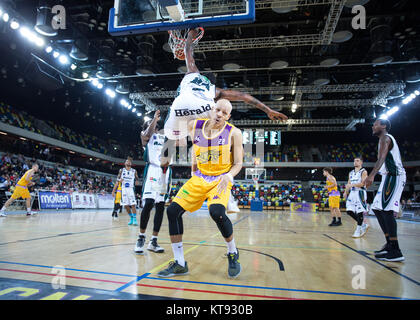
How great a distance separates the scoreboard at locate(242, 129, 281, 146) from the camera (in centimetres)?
2317

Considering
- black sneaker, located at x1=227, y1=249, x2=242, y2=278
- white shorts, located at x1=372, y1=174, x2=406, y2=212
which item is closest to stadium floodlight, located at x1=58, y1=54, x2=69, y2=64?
black sneaker, located at x1=227, y1=249, x2=242, y2=278

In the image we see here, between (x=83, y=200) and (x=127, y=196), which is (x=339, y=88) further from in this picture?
(x=83, y=200)

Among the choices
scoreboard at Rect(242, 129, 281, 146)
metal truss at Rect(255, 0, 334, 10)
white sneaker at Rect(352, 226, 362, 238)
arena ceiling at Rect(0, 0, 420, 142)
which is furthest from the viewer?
scoreboard at Rect(242, 129, 281, 146)

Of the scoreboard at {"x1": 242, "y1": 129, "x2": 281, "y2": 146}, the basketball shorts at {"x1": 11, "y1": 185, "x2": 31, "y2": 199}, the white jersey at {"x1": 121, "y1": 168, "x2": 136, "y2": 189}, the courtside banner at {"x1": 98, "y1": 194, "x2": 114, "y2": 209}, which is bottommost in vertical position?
the courtside banner at {"x1": 98, "y1": 194, "x2": 114, "y2": 209}

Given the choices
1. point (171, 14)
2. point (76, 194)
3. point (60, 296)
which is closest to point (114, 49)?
point (76, 194)

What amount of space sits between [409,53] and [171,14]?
529 inches

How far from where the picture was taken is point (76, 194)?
1483 centimetres

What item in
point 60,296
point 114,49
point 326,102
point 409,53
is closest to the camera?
point 60,296

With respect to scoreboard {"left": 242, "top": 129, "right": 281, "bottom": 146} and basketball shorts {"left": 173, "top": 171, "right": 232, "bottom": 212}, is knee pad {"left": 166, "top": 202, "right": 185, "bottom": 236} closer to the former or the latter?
basketball shorts {"left": 173, "top": 171, "right": 232, "bottom": 212}

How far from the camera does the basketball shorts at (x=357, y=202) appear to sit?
21.4ft

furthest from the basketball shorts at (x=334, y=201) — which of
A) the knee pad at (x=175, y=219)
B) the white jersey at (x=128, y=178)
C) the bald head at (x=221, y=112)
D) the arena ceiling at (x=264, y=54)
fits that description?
the knee pad at (x=175, y=219)

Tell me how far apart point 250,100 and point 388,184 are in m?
2.51
